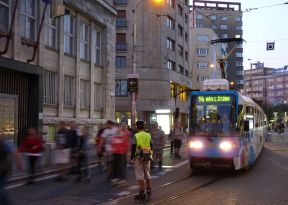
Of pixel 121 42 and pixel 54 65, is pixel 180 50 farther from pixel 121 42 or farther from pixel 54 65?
pixel 54 65

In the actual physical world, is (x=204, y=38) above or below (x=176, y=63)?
above

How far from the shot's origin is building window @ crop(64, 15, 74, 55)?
96.6 ft

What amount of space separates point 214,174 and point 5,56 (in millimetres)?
10204

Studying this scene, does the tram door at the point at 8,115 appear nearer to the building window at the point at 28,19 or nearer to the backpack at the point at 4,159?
the building window at the point at 28,19

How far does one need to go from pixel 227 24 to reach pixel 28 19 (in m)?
120

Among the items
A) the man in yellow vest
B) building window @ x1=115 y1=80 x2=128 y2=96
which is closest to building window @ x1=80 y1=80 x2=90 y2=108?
the man in yellow vest

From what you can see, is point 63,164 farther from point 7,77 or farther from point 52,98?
point 52,98

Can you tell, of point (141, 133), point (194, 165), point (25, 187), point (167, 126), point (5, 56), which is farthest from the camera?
point (167, 126)

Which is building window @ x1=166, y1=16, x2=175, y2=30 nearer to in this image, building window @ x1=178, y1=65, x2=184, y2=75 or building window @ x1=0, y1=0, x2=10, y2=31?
building window @ x1=178, y1=65, x2=184, y2=75

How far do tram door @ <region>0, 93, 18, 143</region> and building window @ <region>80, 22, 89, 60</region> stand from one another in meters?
8.97

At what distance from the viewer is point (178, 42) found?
225ft

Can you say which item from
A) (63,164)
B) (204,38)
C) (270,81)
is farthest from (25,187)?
(270,81)

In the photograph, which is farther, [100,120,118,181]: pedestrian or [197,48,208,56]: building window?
[197,48,208,56]: building window

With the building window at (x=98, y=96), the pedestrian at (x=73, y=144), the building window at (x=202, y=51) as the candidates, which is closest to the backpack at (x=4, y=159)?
the pedestrian at (x=73, y=144)
